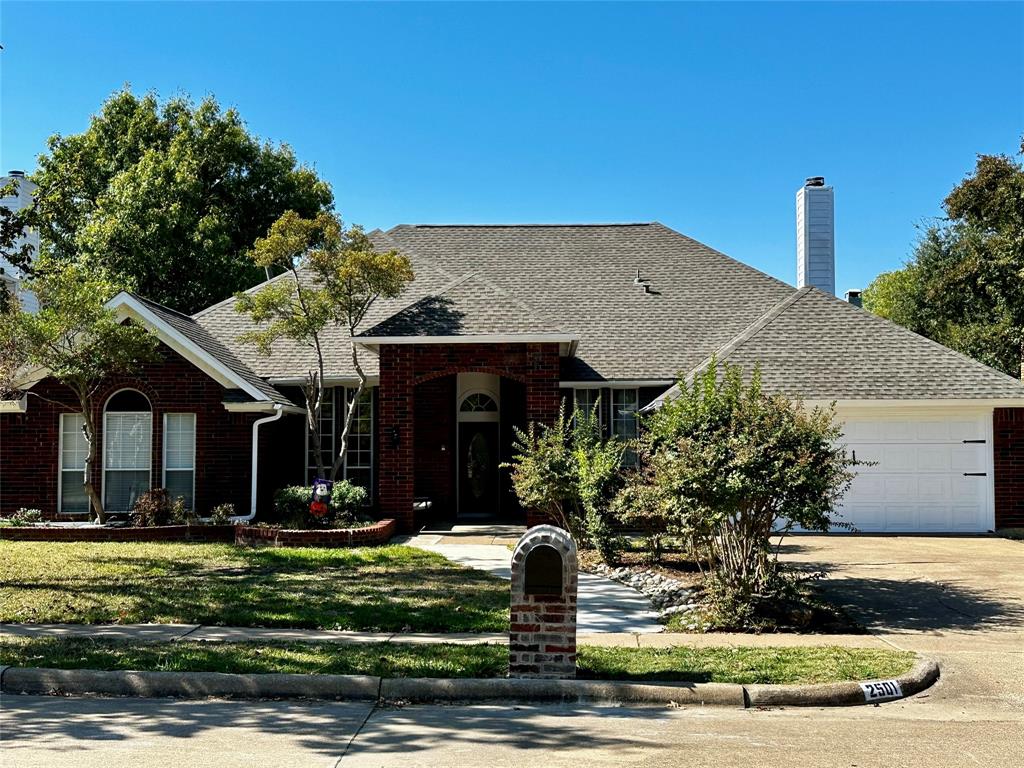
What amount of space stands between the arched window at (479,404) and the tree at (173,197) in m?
14.8

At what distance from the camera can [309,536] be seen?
15172 millimetres

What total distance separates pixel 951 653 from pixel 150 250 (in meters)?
28.1

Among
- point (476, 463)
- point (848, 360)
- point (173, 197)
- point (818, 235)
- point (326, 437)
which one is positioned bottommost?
point (476, 463)

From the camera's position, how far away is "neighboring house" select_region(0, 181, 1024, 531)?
17.1 meters

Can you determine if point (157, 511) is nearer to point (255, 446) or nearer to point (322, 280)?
point (255, 446)

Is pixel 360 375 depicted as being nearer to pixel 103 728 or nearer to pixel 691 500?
pixel 691 500

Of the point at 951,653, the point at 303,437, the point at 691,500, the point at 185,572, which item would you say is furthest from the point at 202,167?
the point at 951,653

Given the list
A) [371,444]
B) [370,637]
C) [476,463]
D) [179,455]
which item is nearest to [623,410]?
[476,463]

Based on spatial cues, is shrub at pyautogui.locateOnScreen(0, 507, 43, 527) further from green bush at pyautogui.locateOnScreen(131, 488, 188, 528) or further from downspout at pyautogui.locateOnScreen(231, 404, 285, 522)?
downspout at pyautogui.locateOnScreen(231, 404, 285, 522)

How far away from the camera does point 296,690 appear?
7168 millimetres


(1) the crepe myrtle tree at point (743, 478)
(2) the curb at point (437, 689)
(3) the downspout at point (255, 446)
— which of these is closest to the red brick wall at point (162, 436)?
(3) the downspout at point (255, 446)

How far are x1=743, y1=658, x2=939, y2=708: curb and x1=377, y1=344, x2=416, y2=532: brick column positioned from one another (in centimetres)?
1070

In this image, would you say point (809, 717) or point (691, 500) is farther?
point (691, 500)

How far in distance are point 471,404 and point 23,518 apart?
897cm
